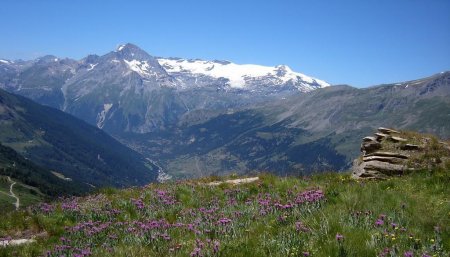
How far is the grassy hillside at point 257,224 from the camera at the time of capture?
741cm

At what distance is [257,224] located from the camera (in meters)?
9.77

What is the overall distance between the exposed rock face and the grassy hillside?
1238 millimetres

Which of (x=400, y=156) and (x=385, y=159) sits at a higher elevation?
(x=400, y=156)

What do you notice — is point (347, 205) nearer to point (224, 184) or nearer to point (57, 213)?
point (224, 184)

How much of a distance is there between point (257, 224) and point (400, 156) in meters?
10.9

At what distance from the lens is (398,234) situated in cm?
767

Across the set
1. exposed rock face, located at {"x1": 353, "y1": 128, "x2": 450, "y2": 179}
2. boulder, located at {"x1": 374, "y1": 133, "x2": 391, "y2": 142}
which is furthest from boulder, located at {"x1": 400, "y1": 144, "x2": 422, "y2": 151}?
boulder, located at {"x1": 374, "y1": 133, "x2": 391, "y2": 142}

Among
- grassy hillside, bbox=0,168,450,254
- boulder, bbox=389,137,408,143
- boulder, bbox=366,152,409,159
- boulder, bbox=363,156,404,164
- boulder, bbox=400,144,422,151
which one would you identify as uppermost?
boulder, bbox=389,137,408,143

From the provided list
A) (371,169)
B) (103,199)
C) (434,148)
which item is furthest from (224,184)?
(434,148)

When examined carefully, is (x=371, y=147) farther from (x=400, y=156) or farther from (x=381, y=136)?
(x=400, y=156)

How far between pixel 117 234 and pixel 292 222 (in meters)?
4.73

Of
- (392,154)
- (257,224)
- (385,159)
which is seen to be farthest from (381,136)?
(257,224)

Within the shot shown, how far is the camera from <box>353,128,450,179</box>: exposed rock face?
55.1 ft

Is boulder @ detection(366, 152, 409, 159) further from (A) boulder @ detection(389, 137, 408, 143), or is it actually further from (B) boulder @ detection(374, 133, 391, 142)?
(B) boulder @ detection(374, 133, 391, 142)
